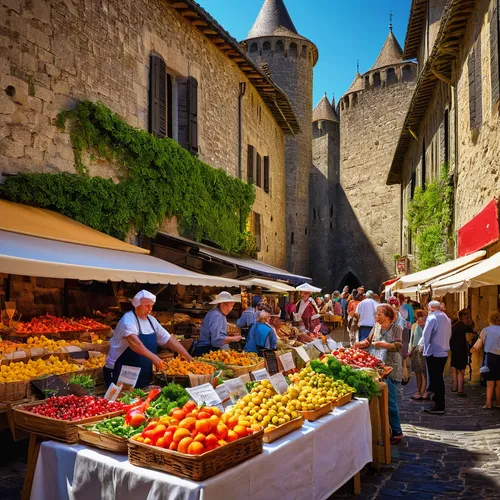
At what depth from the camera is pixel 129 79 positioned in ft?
37.9

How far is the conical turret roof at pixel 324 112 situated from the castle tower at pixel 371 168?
3680 mm

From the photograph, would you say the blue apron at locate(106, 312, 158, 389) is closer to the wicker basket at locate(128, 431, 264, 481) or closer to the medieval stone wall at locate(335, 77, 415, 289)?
the wicker basket at locate(128, 431, 264, 481)

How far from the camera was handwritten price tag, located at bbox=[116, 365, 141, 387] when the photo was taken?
16.9 ft

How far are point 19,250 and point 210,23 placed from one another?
9.80 m

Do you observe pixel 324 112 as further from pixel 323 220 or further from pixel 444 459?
pixel 444 459

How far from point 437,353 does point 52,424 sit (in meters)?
6.05

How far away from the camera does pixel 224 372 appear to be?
6355 mm

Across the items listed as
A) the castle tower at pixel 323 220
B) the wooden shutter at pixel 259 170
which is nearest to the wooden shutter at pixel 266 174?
the wooden shutter at pixel 259 170

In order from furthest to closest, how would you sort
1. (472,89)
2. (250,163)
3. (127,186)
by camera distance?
(250,163) < (472,89) < (127,186)

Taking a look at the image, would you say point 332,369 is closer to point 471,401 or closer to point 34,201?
point 471,401

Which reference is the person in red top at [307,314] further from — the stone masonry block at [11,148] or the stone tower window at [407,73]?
the stone tower window at [407,73]

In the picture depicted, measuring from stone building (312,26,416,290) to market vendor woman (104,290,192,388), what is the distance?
30.8 m

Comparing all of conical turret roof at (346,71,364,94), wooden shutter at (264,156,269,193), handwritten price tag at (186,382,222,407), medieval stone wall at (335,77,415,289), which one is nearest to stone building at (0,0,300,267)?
wooden shutter at (264,156,269,193)

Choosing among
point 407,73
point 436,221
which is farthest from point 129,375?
point 407,73
